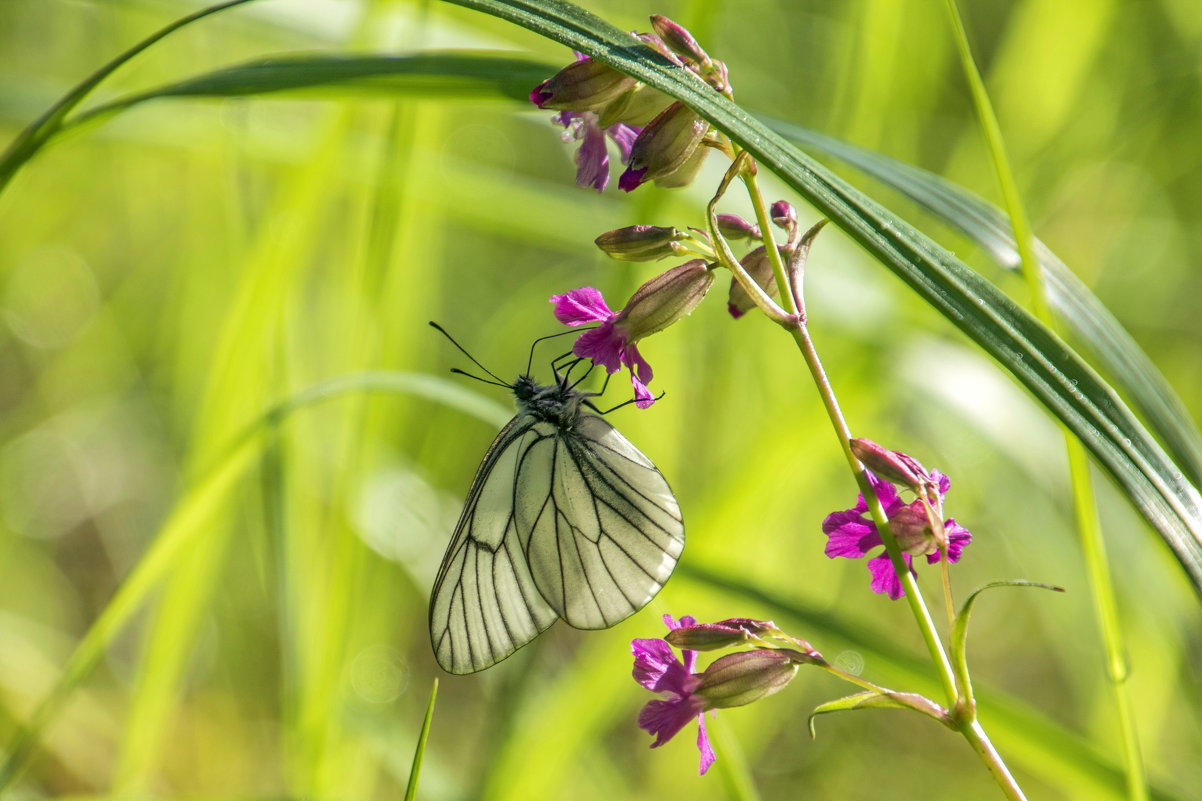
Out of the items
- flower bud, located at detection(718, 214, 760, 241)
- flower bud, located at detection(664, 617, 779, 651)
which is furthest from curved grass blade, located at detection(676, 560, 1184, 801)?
flower bud, located at detection(718, 214, 760, 241)

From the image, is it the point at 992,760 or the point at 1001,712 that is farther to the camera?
the point at 1001,712

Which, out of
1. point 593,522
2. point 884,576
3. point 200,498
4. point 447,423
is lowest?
point 884,576

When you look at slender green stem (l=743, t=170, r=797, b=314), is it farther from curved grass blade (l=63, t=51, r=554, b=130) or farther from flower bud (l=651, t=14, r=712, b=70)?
curved grass blade (l=63, t=51, r=554, b=130)

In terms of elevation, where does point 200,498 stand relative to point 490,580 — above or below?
above

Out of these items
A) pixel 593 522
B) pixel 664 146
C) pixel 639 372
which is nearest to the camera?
pixel 664 146

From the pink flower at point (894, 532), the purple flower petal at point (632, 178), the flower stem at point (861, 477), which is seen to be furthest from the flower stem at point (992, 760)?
the purple flower petal at point (632, 178)

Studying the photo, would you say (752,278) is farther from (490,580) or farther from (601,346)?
(490,580)

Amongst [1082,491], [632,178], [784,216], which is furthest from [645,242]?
[1082,491]
